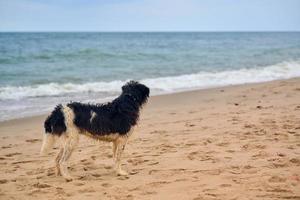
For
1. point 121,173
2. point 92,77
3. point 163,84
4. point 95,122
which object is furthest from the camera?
point 92,77

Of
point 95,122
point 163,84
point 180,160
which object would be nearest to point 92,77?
point 163,84

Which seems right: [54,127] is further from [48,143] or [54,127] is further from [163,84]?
[163,84]

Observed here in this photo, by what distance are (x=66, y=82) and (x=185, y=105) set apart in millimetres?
6669

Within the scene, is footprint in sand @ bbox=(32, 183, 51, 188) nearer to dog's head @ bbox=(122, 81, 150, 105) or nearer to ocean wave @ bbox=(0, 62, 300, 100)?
dog's head @ bbox=(122, 81, 150, 105)

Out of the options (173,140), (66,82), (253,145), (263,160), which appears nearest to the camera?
(263,160)

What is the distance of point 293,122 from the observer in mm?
8625

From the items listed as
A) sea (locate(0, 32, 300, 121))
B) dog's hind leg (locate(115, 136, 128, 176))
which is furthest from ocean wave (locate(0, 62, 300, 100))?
dog's hind leg (locate(115, 136, 128, 176))

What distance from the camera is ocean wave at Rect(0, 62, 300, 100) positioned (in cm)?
1425

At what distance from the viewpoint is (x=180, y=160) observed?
6516mm

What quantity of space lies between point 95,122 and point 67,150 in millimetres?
535

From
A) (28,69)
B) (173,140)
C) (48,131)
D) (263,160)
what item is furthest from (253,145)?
(28,69)

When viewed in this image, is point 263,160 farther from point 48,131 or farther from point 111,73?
point 111,73

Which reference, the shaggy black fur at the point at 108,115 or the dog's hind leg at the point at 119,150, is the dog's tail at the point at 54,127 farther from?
the dog's hind leg at the point at 119,150

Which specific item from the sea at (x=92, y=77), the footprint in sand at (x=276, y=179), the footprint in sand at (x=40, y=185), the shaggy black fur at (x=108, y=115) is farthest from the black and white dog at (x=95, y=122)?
the sea at (x=92, y=77)
